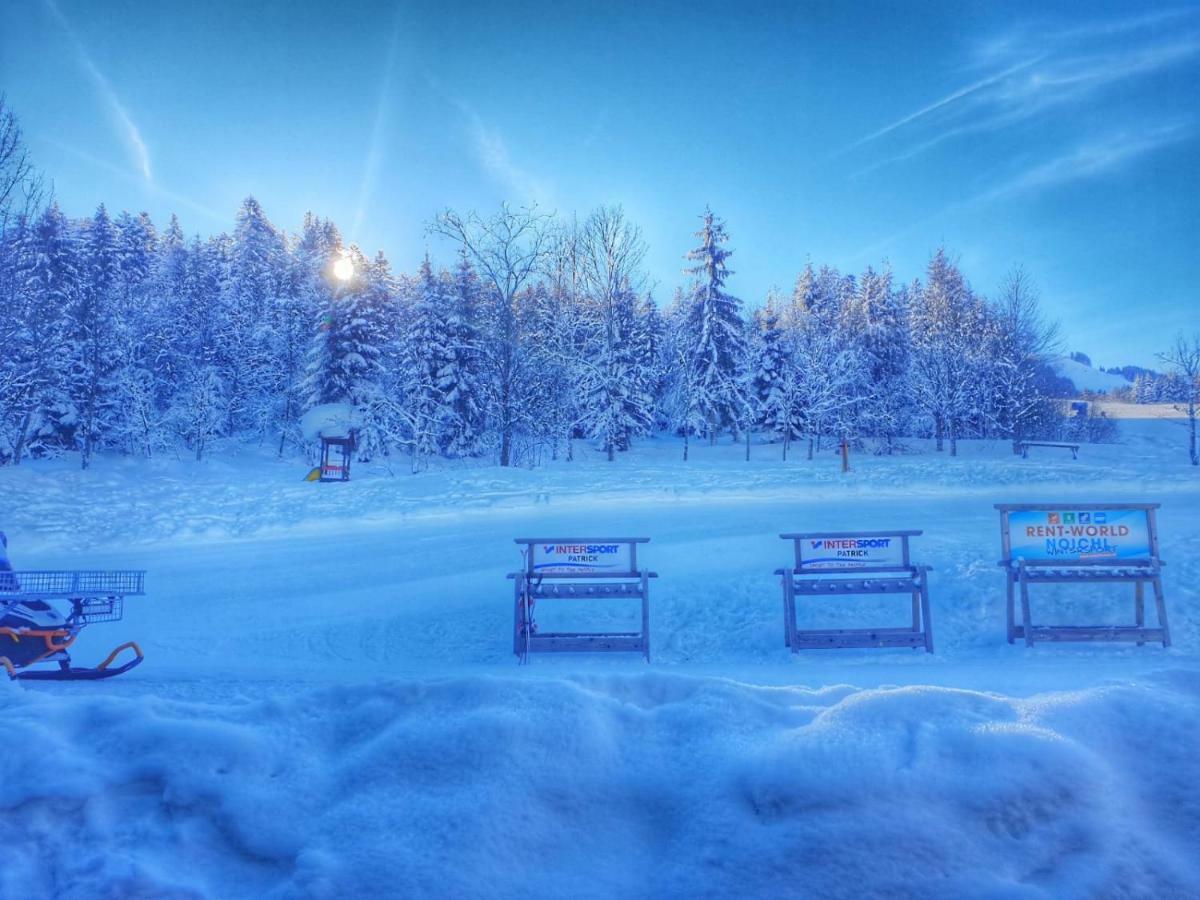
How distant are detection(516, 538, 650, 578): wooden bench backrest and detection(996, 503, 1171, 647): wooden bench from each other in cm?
478

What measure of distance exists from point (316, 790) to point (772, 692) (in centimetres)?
252

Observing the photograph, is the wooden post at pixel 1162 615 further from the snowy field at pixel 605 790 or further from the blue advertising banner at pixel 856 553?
the snowy field at pixel 605 790

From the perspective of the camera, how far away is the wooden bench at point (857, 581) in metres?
8.48

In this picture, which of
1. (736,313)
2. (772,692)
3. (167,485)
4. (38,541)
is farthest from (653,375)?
(772,692)

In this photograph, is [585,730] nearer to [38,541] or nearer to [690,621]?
[690,621]

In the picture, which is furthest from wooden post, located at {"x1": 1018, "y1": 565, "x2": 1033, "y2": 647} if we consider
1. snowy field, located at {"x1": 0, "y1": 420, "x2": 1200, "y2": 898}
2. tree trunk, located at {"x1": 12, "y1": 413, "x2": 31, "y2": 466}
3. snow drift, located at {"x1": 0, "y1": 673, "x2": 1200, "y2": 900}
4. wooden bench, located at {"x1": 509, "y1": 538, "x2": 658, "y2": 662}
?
tree trunk, located at {"x1": 12, "y1": 413, "x2": 31, "y2": 466}

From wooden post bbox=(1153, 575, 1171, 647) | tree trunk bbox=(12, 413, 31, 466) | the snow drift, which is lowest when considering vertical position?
wooden post bbox=(1153, 575, 1171, 647)

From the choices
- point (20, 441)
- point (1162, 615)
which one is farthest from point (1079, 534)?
→ point (20, 441)

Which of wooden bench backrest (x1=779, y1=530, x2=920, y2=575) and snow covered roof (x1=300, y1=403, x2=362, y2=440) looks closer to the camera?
wooden bench backrest (x1=779, y1=530, x2=920, y2=575)

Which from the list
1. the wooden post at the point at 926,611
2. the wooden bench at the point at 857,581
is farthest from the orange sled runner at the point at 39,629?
the wooden post at the point at 926,611

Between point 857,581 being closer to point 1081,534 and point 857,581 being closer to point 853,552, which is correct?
point 853,552

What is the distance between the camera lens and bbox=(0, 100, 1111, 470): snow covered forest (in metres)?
32.1

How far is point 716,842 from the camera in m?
2.71

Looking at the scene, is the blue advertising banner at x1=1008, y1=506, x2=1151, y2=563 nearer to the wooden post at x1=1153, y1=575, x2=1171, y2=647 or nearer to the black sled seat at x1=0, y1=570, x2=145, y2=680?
the wooden post at x1=1153, y1=575, x2=1171, y2=647
